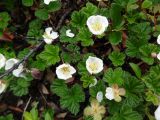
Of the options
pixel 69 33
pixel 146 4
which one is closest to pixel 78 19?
pixel 69 33

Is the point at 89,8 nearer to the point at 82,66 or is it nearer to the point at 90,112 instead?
the point at 82,66

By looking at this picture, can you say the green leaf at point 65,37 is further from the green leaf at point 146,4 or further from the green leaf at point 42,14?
the green leaf at point 146,4

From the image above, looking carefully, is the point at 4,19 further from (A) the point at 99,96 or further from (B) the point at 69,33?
(A) the point at 99,96

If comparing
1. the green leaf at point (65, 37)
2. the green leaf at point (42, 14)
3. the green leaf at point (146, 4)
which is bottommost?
the green leaf at point (65, 37)

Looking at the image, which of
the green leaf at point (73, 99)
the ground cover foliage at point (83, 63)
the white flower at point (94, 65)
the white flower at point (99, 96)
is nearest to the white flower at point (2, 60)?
the ground cover foliage at point (83, 63)

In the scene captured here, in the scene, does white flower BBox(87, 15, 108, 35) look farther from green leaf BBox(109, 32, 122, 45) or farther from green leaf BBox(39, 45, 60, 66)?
green leaf BBox(39, 45, 60, 66)

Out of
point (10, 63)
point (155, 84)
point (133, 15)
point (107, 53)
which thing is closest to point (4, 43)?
point (10, 63)
